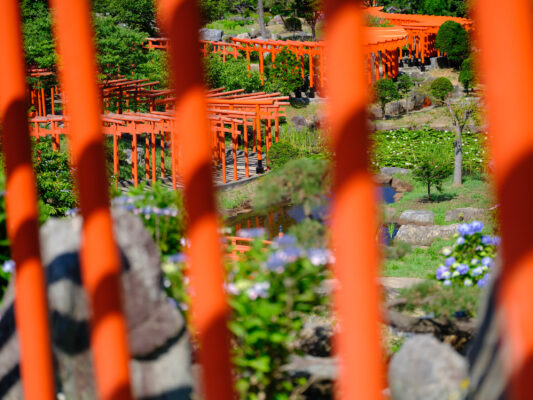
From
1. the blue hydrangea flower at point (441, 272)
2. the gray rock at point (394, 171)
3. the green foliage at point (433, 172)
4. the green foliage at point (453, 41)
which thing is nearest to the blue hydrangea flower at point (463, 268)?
the blue hydrangea flower at point (441, 272)

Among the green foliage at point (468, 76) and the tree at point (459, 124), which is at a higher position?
the green foliage at point (468, 76)

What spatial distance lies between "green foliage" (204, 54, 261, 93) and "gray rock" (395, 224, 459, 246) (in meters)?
13.4

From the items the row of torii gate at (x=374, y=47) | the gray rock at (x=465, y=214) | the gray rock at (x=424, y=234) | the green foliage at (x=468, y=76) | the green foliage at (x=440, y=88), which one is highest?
the row of torii gate at (x=374, y=47)

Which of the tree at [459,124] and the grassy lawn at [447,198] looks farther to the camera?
the tree at [459,124]

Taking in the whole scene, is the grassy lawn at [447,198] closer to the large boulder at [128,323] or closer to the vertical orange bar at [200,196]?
the large boulder at [128,323]

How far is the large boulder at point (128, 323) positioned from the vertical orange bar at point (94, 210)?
88cm

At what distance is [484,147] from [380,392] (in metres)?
21.0

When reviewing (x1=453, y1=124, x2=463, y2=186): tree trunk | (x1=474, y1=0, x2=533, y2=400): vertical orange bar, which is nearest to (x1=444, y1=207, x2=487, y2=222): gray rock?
(x1=453, y1=124, x2=463, y2=186): tree trunk

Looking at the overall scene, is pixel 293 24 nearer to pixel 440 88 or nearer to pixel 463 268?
pixel 440 88

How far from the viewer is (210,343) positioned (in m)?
2.00

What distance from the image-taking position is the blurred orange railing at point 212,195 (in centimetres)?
155

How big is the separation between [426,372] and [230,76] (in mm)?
23614

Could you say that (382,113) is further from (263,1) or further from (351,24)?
(351,24)

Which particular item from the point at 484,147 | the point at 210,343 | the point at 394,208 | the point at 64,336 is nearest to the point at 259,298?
the point at 64,336
